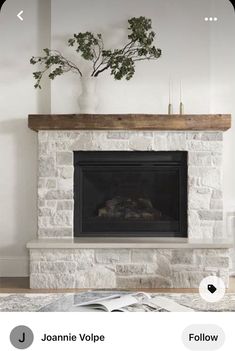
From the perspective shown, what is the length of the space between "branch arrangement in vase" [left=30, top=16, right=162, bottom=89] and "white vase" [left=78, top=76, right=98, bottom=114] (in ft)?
0.08

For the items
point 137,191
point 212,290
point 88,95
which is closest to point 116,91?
point 88,95

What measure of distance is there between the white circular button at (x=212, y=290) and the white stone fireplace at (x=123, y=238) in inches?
45.8

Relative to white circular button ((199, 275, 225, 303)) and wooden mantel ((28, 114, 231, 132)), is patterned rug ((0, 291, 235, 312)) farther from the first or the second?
wooden mantel ((28, 114, 231, 132))

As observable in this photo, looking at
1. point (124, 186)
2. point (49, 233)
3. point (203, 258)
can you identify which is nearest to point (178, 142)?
point (124, 186)

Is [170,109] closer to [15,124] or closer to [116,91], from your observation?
[116,91]

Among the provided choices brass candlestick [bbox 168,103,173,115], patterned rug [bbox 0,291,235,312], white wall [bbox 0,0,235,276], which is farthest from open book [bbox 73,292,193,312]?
brass candlestick [bbox 168,103,173,115]

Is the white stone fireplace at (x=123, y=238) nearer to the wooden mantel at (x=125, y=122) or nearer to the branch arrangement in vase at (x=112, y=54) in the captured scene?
the wooden mantel at (x=125, y=122)

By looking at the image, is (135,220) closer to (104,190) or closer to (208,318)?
(104,190)

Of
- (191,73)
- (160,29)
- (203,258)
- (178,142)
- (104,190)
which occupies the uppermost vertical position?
(160,29)

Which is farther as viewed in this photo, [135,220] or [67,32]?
[135,220]

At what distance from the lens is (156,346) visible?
49 cm

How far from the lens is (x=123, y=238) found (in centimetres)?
188

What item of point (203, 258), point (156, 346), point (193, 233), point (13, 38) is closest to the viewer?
point (156, 346)

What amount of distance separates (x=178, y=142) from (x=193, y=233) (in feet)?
1.01
